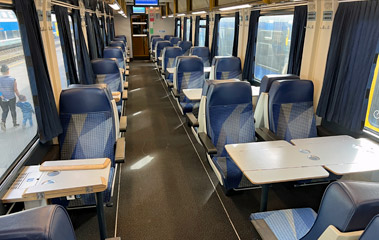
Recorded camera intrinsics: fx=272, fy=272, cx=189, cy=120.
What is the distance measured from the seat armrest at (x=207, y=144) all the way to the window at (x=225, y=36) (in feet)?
15.6

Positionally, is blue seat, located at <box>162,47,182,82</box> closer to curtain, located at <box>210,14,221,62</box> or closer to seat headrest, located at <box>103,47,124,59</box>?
curtain, located at <box>210,14,221,62</box>

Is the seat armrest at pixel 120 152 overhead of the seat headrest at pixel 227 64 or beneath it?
beneath

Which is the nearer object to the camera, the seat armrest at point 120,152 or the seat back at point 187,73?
the seat armrest at point 120,152

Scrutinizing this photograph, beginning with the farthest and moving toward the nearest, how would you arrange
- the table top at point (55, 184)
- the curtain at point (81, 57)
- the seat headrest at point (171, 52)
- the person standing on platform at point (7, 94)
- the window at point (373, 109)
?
the seat headrest at point (171, 52) < the curtain at point (81, 57) < the window at point (373, 109) < the person standing on platform at point (7, 94) < the table top at point (55, 184)

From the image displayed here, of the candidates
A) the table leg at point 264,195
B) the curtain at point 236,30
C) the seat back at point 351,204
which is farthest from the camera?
the curtain at point 236,30

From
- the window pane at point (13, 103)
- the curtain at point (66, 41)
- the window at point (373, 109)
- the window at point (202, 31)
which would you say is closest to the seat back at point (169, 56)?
the window at point (202, 31)

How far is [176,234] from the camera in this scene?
2.70 meters

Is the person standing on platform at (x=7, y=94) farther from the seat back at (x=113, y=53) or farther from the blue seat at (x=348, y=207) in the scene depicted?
the seat back at (x=113, y=53)

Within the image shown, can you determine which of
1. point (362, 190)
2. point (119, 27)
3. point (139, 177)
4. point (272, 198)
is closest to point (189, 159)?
point (139, 177)

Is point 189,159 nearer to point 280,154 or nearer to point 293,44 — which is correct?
point 280,154

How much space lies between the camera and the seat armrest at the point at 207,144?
112 inches

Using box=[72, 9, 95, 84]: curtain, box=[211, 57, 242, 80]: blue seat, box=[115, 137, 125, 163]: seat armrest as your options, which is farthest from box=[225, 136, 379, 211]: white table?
box=[72, 9, 95, 84]: curtain

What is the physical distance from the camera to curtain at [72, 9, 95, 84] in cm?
465

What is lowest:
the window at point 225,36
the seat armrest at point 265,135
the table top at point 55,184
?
the seat armrest at point 265,135
